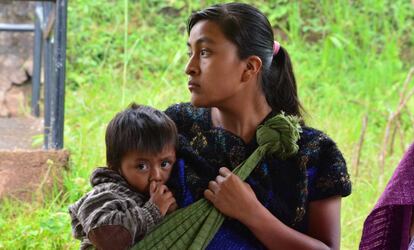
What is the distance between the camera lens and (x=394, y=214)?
1.99m

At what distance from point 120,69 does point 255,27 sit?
3326 mm

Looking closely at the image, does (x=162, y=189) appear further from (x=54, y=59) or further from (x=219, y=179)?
(x=54, y=59)

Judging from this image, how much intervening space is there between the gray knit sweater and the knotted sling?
0.04m

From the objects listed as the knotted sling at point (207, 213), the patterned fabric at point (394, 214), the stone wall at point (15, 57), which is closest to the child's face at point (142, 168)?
the knotted sling at point (207, 213)

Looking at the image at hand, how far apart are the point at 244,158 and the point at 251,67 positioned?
0.24 meters

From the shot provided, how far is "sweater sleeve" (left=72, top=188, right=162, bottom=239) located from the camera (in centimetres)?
180

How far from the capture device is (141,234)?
187cm

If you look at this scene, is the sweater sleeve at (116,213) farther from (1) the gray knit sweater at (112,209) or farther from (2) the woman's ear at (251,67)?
(2) the woman's ear at (251,67)

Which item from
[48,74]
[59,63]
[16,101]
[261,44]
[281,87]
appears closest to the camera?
[261,44]

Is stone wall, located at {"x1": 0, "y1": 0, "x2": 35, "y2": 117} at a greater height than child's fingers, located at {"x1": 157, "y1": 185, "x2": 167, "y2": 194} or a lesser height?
lesser

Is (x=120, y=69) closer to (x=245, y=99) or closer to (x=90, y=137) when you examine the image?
(x=90, y=137)

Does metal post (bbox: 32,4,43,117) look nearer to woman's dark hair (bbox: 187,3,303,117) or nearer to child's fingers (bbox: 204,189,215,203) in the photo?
woman's dark hair (bbox: 187,3,303,117)

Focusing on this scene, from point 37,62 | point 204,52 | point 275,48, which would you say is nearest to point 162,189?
point 204,52

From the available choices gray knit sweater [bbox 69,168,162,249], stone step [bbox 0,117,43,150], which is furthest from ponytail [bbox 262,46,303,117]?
stone step [bbox 0,117,43,150]
